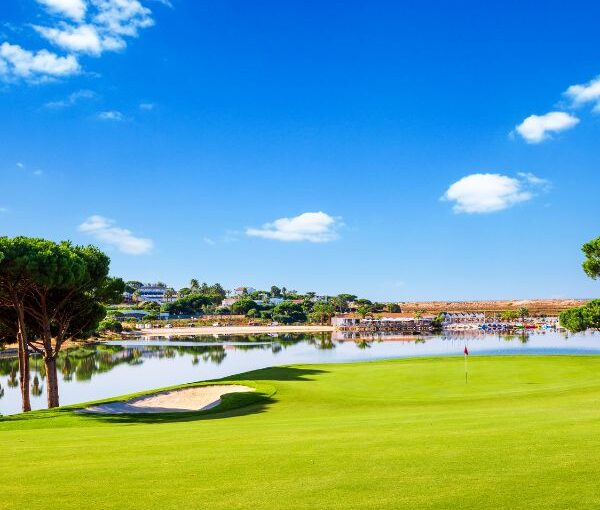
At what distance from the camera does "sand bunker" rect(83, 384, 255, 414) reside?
25.2 metres

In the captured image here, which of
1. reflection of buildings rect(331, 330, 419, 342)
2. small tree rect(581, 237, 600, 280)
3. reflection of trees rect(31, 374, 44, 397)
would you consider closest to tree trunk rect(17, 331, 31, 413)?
reflection of trees rect(31, 374, 44, 397)

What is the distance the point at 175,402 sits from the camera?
91.2ft

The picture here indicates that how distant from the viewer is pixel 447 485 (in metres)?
7.69

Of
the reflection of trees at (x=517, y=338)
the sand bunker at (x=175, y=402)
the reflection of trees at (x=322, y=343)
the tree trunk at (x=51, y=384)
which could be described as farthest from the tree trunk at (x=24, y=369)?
the reflection of trees at (x=517, y=338)

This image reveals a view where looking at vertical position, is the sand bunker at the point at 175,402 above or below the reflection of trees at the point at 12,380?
above

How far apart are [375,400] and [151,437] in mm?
11962

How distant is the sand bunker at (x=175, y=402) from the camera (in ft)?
82.8

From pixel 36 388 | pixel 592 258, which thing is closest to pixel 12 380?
pixel 36 388

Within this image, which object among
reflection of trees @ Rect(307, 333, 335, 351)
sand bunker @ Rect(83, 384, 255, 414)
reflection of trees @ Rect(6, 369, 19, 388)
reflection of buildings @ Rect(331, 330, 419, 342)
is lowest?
reflection of buildings @ Rect(331, 330, 419, 342)

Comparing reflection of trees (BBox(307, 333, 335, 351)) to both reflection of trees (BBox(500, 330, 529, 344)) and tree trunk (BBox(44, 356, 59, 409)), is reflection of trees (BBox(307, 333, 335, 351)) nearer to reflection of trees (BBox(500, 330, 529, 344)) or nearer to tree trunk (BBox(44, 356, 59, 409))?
reflection of trees (BBox(500, 330, 529, 344))

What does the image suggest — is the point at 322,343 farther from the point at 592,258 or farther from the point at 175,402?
the point at 175,402

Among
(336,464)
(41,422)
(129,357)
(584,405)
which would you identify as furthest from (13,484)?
(129,357)

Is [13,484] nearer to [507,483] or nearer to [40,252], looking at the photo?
[507,483]

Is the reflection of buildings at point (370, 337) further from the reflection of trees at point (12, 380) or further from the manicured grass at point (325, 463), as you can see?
the manicured grass at point (325, 463)
